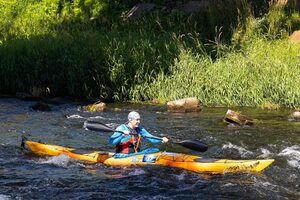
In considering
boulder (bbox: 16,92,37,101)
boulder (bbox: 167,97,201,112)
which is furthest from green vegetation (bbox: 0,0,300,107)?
boulder (bbox: 167,97,201,112)

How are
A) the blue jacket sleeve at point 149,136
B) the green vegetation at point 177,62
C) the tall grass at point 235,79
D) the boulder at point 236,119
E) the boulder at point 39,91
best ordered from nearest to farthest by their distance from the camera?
the blue jacket sleeve at point 149,136 → the boulder at point 236,119 → the tall grass at point 235,79 → the green vegetation at point 177,62 → the boulder at point 39,91

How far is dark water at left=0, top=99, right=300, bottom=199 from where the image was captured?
21.3ft

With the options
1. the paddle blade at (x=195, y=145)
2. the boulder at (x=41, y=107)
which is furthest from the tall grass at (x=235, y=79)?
the paddle blade at (x=195, y=145)

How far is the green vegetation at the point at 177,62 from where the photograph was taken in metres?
11.8

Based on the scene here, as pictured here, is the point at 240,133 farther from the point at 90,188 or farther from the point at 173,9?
the point at 173,9

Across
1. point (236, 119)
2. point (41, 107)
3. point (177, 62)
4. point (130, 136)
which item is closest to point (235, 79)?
point (177, 62)

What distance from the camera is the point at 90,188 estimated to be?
6660 millimetres

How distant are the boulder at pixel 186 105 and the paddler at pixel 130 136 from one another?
3.33 m

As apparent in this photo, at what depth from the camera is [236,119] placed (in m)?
10.1

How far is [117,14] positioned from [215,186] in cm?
1407

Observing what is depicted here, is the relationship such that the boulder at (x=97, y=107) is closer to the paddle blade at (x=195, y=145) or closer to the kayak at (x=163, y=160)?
the kayak at (x=163, y=160)

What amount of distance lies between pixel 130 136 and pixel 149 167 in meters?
0.72

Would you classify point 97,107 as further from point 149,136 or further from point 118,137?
point 149,136

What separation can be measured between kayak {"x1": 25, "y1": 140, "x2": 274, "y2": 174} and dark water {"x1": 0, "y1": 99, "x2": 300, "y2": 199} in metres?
0.11
